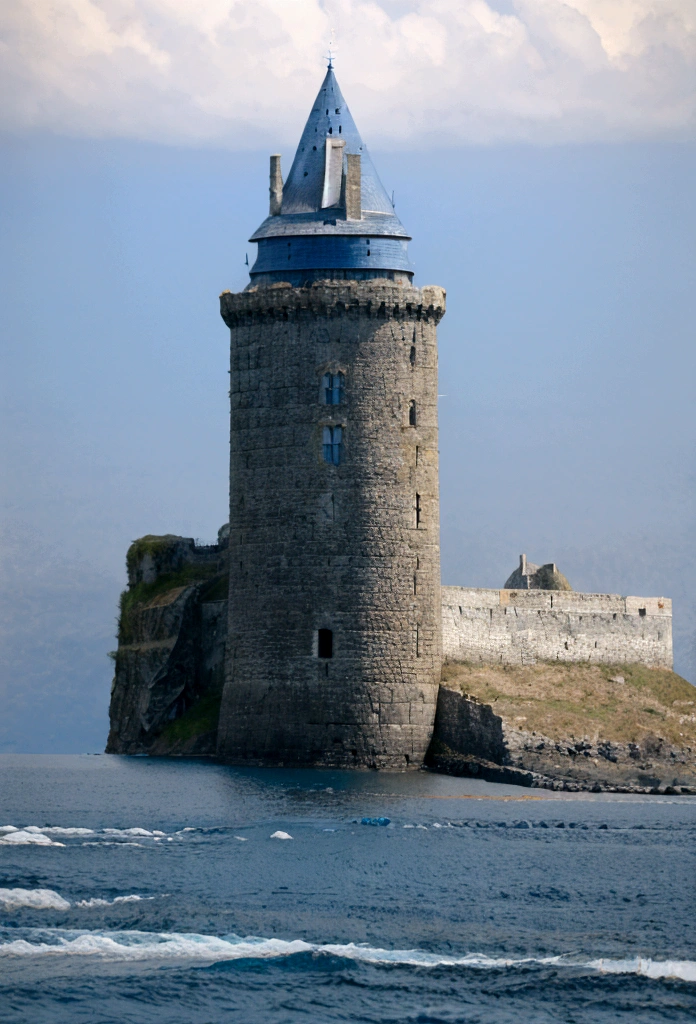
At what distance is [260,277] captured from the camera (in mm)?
67812

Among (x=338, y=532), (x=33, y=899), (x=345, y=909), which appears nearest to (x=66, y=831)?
(x=33, y=899)

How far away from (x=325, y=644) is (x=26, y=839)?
20782mm

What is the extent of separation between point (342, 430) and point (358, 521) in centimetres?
290

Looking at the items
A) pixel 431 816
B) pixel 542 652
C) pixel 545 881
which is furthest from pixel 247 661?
pixel 545 881

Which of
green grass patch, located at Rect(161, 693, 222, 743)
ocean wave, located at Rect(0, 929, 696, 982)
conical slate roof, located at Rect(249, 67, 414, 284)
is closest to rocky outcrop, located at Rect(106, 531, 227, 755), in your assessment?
green grass patch, located at Rect(161, 693, 222, 743)

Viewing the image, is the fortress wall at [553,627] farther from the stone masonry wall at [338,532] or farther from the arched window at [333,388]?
the arched window at [333,388]

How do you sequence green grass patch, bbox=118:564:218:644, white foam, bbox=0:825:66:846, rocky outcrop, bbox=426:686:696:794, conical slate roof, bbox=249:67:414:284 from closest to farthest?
1. white foam, bbox=0:825:66:846
2. rocky outcrop, bbox=426:686:696:794
3. conical slate roof, bbox=249:67:414:284
4. green grass patch, bbox=118:564:218:644

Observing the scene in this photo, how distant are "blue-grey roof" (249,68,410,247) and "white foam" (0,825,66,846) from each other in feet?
86.2

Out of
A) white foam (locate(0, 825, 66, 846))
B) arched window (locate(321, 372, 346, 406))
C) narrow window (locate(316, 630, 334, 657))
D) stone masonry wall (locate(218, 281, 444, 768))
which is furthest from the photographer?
arched window (locate(321, 372, 346, 406))

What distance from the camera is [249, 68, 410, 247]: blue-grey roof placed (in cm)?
6662

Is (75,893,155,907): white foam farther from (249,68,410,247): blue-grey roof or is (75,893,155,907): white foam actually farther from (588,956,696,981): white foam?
(249,68,410,247): blue-grey roof

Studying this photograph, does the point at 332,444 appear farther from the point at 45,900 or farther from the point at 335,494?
the point at 45,900

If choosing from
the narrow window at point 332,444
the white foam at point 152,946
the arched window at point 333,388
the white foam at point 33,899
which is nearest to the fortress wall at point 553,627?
the narrow window at point 332,444

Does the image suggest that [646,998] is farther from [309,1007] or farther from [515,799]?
[515,799]
